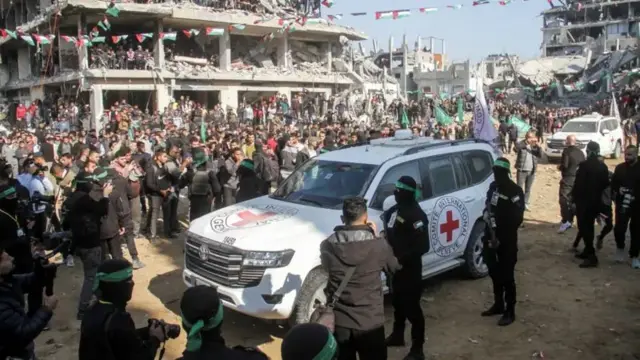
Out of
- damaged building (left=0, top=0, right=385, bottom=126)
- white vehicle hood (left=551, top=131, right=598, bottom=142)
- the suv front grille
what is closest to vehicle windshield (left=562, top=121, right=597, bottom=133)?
white vehicle hood (left=551, top=131, right=598, bottom=142)

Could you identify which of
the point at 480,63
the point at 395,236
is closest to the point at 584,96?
the point at 480,63

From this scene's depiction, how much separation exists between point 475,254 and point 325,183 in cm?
234

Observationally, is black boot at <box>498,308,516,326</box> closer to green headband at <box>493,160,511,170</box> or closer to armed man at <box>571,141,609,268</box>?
green headband at <box>493,160,511,170</box>

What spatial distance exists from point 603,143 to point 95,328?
20.6 m

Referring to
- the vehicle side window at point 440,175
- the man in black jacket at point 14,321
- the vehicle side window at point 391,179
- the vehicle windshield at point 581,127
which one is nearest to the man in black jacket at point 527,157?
the vehicle side window at point 440,175

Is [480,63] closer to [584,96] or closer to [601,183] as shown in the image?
[584,96]

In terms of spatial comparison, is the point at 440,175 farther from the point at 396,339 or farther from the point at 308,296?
the point at 308,296

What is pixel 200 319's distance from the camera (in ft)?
8.51

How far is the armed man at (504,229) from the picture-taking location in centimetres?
584

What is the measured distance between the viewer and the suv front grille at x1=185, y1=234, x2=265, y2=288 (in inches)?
213

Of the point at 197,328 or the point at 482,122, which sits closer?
the point at 197,328

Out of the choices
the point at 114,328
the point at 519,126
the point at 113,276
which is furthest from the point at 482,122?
the point at 519,126

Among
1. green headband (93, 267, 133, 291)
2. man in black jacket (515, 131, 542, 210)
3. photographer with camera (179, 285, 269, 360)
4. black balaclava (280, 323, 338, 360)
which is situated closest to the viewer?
black balaclava (280, 323, 338, 360)

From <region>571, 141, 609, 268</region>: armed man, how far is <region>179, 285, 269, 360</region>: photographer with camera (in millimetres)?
6723
